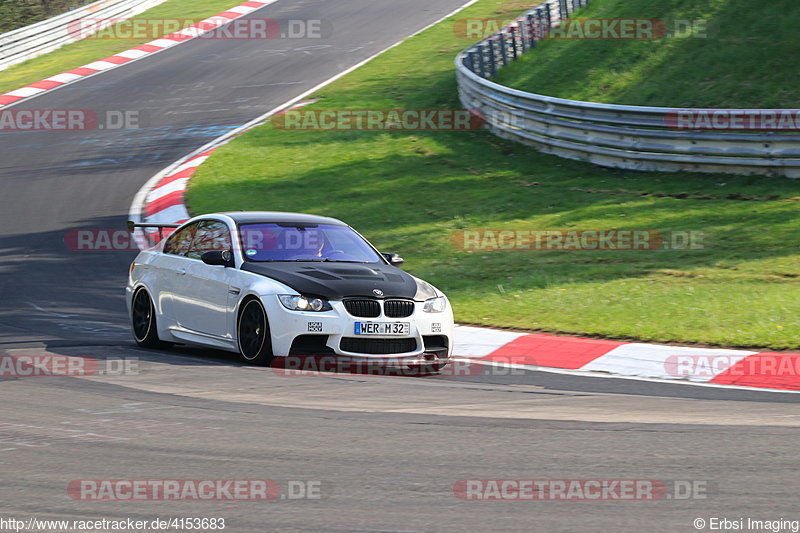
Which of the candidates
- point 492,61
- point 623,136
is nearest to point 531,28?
point 492,61

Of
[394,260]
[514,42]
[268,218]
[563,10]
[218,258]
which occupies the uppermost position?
[268,218]

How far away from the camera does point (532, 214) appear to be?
1752 cm

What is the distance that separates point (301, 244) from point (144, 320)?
1.80 metres

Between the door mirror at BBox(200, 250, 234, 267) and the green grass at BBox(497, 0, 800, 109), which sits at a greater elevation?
the door mirror at BBox(200, 250, 234, 267)

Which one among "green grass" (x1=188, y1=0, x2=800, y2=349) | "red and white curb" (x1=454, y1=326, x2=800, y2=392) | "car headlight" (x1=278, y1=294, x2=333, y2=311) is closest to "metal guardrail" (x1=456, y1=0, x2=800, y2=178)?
"green grass" (x1=188, y1=0, x2=800, y2=349)

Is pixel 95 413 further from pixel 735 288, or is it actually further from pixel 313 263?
pixel 735 288

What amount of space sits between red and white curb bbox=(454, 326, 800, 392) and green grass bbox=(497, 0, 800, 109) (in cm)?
1145

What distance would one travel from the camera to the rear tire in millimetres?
10672

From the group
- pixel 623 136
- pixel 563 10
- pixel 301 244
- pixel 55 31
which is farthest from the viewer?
pixel 55 31

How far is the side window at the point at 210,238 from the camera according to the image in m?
10.5

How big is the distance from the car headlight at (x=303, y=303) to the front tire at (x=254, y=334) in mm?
208

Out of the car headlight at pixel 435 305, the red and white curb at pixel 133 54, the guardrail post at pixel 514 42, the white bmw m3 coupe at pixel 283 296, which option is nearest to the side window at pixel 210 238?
the white bmw m3 coupe at pixel 283 296

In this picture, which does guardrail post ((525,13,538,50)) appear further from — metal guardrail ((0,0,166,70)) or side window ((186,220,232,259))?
side window ((186,220,232,259))

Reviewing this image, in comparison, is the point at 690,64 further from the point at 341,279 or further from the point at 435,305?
the point at 341,279
